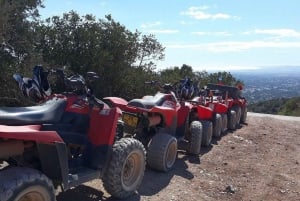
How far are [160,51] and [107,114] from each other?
1323cm

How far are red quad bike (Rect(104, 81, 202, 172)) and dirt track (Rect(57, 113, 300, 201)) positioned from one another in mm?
284

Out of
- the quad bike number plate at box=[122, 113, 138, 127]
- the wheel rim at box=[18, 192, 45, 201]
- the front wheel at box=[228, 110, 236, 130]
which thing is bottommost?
the front wheel at box=[228, 110, 236, 130]

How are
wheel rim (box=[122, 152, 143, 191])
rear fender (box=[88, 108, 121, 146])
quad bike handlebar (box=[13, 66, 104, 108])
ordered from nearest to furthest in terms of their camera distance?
1. quad bike handlebar (box=[13, 66, 104, 108])
2. rear fender (box=[88, 108, 121, 146])
3. wheel rim (box=[122, 152, 143, 191])

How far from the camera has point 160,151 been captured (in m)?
6.97

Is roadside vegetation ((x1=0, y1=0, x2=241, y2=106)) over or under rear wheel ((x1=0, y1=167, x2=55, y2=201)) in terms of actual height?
over

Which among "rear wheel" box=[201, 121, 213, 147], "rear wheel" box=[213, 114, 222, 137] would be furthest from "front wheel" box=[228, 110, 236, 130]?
"rear wheel" box=[201, 121, 213, 147]

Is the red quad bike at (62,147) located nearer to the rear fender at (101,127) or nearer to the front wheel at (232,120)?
the rear fender at (101,127)

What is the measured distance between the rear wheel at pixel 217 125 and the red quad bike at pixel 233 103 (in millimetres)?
1406

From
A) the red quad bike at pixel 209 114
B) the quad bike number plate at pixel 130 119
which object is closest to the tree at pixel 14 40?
the quad bike number plate at pixel 130 119

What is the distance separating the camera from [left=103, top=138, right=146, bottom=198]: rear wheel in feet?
17.5

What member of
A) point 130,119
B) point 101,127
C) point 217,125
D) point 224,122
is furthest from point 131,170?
point 224,122

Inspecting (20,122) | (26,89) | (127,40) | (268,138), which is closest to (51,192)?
(20,122)

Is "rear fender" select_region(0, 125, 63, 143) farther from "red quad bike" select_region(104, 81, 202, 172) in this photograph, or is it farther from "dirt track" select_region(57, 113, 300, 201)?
"red quad bike" select_region(104, 81, 202, 172)

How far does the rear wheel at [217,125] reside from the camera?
1098cm
